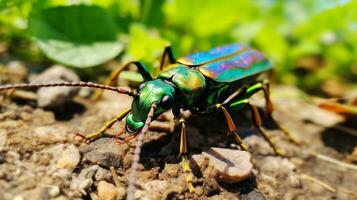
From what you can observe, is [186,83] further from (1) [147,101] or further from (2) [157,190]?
(2) [157,190]

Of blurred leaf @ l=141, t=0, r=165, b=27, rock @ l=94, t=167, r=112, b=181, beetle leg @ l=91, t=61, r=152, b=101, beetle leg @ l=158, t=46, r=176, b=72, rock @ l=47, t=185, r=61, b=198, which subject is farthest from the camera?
blurred leaf @ l=141, t=0, r=165, b=27

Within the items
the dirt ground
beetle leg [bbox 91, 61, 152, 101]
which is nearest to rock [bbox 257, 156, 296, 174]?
the dirt ground

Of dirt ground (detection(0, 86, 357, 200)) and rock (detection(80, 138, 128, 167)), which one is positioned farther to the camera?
rock (detection(80, 138, 128, 167))

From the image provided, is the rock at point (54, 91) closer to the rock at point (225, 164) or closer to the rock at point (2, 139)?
the rock at point (2, 139)

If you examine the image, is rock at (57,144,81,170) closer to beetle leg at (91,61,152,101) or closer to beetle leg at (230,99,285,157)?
beetle leg at (91,61,152,101)

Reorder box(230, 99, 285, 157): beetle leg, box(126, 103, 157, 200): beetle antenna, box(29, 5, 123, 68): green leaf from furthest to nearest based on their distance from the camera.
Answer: box(29, 5, 123, 68): green leaf, box(230, 99, 285, 157): beetle leg, box(126, 103, 157, 200): beetle antenna

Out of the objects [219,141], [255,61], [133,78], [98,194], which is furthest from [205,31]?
[98,194]

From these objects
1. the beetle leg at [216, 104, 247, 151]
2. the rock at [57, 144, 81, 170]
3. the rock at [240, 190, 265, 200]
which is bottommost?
the rock at [240, 190, 265, 200]

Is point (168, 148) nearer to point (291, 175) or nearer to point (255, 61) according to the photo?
point (291, 175)
